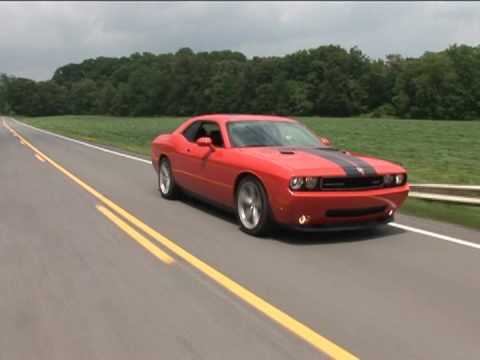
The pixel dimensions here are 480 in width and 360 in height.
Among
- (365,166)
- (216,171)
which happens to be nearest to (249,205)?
(216,171)

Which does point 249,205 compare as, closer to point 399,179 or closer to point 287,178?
point 287,178

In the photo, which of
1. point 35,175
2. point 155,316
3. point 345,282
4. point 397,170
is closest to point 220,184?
point 397,170

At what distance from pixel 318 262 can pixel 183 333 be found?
82.2 inches

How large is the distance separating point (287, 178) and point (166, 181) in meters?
3.85

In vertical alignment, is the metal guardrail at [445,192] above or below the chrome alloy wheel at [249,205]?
below

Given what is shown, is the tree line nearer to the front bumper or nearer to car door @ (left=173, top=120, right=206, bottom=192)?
car door @ (left=173, top=120, right=206, bottom=192)

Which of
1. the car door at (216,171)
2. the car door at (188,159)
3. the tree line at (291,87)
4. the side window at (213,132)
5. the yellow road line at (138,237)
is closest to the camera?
the yellow road line at (138,237)

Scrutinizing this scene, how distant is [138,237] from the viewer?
21.5 ft

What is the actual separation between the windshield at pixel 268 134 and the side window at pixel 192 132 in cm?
108

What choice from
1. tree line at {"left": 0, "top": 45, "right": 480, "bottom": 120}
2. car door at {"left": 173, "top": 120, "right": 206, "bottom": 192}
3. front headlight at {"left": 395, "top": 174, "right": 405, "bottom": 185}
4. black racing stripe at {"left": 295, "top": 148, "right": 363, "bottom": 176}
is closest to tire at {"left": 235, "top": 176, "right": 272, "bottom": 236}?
black racing stripe at {"left": 295, "top": 148, "right": 363, "bottom": 176}

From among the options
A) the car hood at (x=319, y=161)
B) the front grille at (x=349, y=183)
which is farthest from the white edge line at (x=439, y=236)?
the front grille at (x=349, y=183)

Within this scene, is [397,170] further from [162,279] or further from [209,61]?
[209,61]

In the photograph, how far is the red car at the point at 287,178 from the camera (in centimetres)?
613

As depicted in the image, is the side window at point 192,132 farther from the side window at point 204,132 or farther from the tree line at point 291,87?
the tree line at point 291,87
